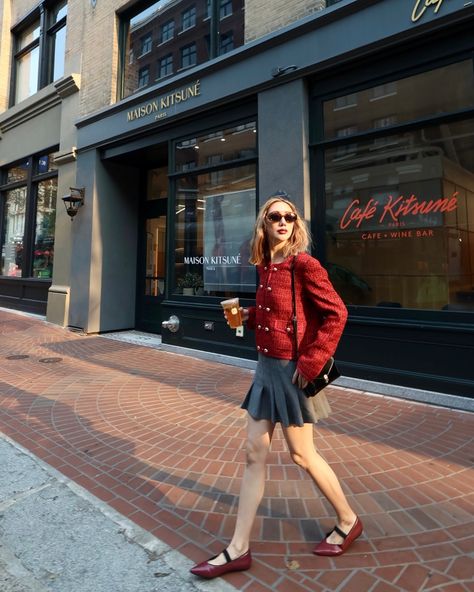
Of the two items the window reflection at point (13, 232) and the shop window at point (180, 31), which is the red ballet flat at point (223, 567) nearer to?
the shop window at point (180, 31)

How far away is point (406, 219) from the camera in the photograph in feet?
17.9

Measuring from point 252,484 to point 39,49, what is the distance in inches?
575

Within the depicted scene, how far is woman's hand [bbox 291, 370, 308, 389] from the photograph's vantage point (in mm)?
2055

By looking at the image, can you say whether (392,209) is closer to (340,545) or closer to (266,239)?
(266,239)

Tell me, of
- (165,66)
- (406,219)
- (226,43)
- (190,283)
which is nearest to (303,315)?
(406,219)

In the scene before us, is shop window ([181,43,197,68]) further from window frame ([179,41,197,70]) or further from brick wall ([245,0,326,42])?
brick wall ([245,0,326,42])

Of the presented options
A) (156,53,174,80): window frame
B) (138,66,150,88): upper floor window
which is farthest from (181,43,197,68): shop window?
(138,66,150,88): upper floor window

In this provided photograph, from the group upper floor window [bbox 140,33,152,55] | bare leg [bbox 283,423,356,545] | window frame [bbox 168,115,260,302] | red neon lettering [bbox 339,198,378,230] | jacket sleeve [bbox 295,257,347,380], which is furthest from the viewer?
upper floor window [bbox 140,33,152,55]

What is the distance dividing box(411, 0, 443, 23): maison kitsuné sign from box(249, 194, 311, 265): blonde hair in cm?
443

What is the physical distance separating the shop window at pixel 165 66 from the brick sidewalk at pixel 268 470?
626 cm

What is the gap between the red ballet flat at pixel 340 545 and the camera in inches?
88.6

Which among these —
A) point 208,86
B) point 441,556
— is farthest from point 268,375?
point 208,86

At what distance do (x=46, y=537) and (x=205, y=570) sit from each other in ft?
3.40

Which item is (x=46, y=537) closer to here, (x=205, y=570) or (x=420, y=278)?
(x=205, y=570)
